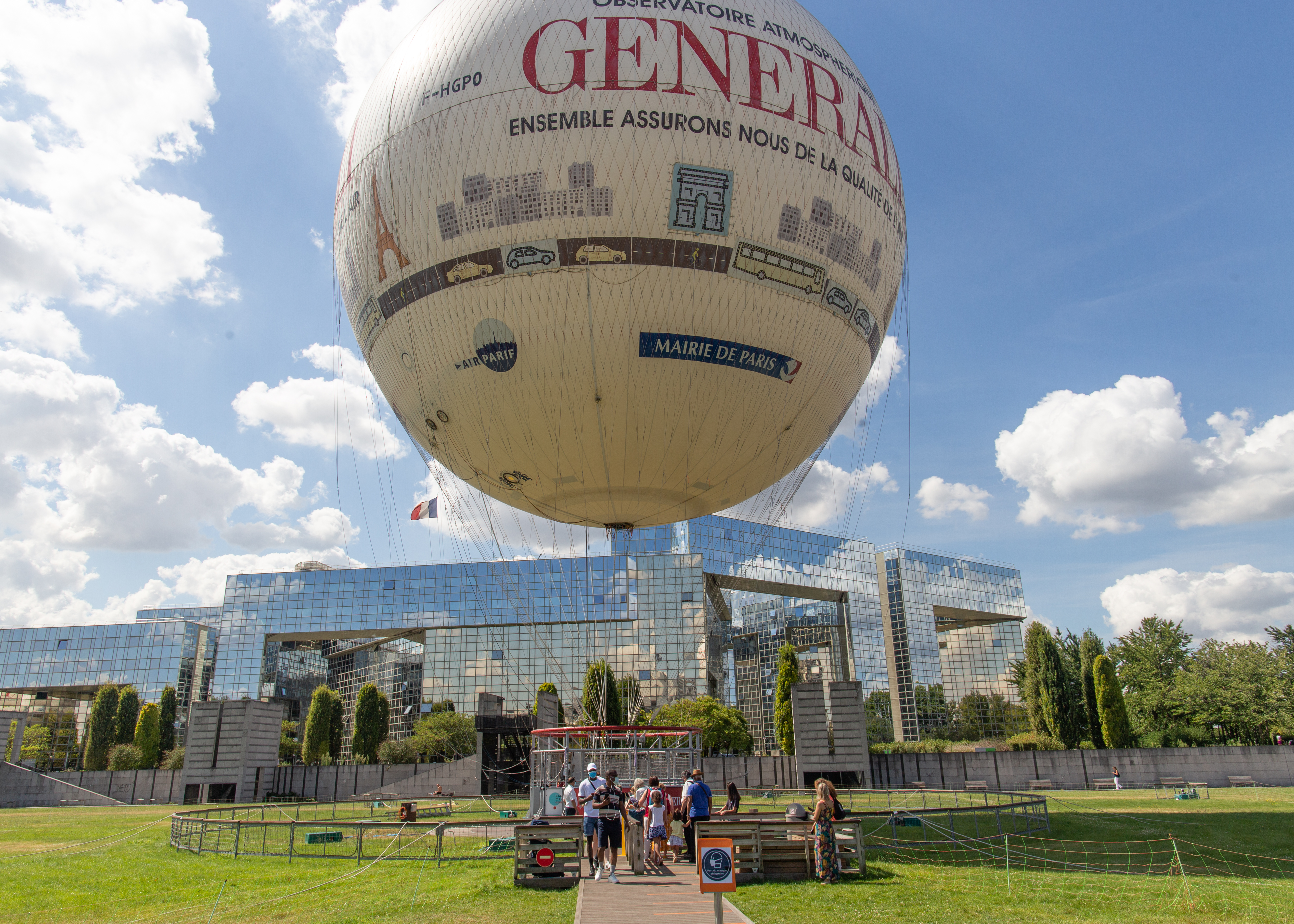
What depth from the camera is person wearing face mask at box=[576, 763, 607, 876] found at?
1351 cm

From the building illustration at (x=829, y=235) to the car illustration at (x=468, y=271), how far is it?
19.3 ft

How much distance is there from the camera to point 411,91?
54.5 ft

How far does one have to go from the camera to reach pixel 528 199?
49.9 feet

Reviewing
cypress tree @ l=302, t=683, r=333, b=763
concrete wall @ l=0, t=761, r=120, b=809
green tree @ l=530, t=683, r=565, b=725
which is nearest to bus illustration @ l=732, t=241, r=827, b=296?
green tree @ l=530, t=683, r=565, b=725

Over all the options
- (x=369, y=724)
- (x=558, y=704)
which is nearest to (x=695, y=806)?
(x=558, y=704)

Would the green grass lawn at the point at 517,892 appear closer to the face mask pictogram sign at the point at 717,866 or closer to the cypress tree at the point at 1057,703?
the face mask pictogram sign at the point at 717,866

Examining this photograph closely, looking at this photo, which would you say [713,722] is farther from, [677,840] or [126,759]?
[126,759]

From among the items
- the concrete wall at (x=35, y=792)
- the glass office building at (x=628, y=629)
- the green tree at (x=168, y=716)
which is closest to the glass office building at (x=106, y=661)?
the glass office building at (x=628, y=629)

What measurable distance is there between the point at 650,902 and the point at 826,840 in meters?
3.44

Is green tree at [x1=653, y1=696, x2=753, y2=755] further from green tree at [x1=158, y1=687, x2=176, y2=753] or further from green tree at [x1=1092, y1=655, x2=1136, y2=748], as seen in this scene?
green tree at [x1=158, y1=687, x2=176, y2=753]

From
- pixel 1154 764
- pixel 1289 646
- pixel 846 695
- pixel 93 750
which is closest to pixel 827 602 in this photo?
pixel 1289 646

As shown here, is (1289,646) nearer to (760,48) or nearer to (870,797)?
(870,797)

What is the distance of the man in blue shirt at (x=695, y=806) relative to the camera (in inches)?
559

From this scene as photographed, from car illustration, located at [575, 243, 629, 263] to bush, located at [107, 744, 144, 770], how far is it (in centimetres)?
7195
